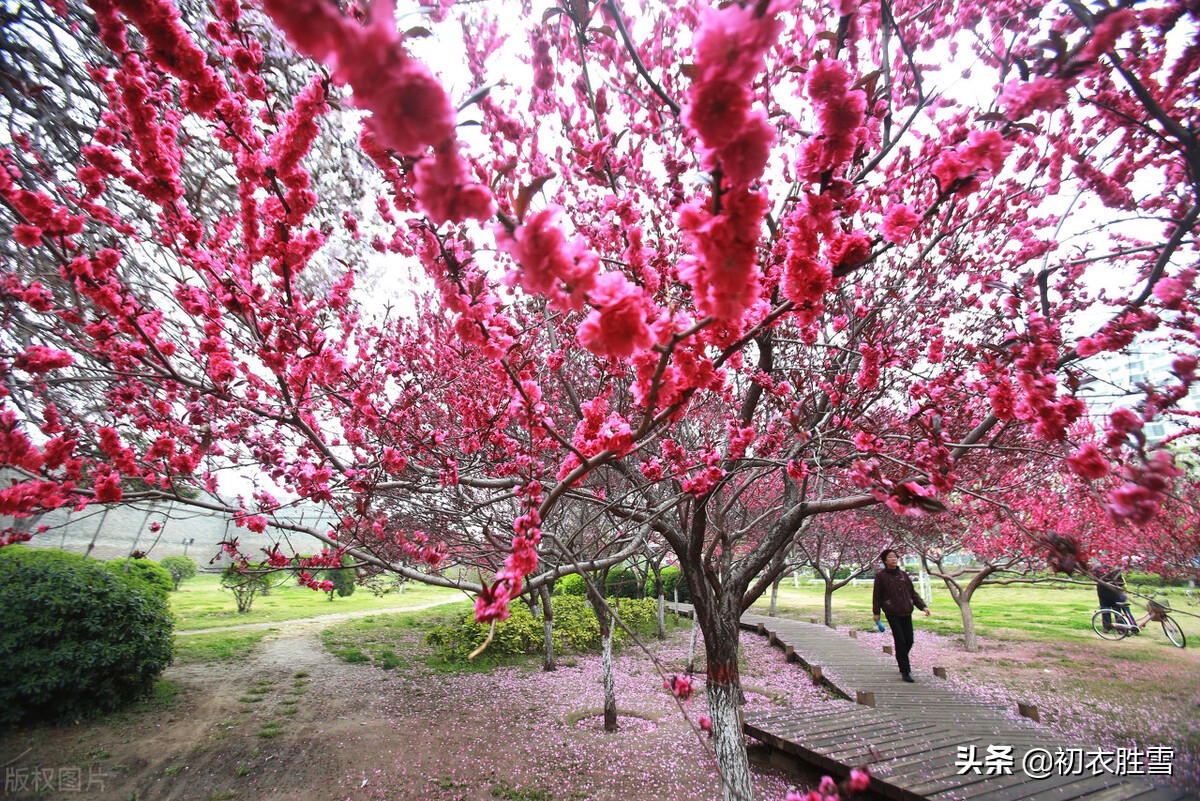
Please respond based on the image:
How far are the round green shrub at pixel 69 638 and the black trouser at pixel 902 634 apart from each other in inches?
368

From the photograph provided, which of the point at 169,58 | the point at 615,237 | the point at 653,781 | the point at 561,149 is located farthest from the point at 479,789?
the point at 561,149

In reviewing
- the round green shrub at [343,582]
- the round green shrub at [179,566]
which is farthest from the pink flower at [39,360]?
the round green shrub at [179,566]

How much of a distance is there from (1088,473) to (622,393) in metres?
2.72

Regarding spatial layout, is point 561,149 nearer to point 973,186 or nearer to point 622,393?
point 622,393

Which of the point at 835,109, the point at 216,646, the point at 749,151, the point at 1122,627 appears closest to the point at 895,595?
the point at 1122,627

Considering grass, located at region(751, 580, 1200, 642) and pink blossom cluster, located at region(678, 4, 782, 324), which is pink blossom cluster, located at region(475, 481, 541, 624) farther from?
grass, located at region(751, 580, 1200, 642)

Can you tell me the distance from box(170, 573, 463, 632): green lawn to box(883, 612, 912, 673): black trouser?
24.6 ft

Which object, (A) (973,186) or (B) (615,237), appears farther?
(B) (615,237)

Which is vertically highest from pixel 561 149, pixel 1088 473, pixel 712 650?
pixel 561 149

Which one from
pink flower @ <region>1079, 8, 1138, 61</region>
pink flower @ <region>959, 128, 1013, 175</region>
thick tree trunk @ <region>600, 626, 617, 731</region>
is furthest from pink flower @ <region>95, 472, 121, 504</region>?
thick tree trunk @ <region>600, 626, 617, 731</region>

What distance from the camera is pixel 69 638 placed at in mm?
5250

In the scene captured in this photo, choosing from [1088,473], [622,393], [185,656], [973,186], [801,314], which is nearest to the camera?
[973,186]

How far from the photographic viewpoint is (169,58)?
1.60m

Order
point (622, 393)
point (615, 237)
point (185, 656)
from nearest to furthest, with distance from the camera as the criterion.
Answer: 1. point (615, 237)
2. point (622, 393)
3. point (185, 656)
